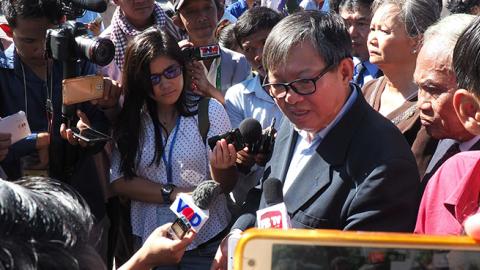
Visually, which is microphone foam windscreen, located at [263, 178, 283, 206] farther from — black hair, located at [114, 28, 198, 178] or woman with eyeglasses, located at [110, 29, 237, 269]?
black hair, located at [114, 28, 198, 178]

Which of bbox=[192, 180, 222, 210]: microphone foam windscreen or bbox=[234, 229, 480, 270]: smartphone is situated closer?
bbox=[234, 229, 480, 270]: smartphone

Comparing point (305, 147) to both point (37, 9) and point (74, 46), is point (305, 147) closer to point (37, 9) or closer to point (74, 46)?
point (74, 46)

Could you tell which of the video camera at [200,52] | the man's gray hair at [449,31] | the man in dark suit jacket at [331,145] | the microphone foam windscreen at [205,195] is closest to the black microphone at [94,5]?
the video camera at [200,52]

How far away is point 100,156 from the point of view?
11.6ft

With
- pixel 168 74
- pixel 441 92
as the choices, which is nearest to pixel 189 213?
pixel 441 92

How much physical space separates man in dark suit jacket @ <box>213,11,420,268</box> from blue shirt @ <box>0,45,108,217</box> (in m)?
1.24

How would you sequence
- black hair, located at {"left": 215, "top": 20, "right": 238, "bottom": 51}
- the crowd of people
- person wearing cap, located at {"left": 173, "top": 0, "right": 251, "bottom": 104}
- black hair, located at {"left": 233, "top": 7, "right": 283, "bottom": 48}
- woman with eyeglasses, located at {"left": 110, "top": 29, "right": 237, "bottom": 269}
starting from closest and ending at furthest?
1. the crowd of people
2. woman with eyeglasses, located at {"left": 110, "top": 29, "right": 237, "bottom": 269}
3. black hair, located at {"left": 233, "top": 7, "right": 283, "bottom": 48}
4. person wearing cap, located at {"left": 173, "top": 0, "right": 251, "bottom": 104}
5. black hair, located at {"left": 215, "top": 20, "right": 238, "bottom": 51}

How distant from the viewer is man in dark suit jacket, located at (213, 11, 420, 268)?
216 cm

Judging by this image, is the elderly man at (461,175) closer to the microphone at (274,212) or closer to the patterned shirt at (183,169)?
the microphone at (274,212)

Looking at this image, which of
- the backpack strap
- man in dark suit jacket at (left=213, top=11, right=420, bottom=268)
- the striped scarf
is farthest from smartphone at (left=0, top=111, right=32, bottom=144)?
man in dark suit jacket at (left=213, top=11, right=420, bottom=268)

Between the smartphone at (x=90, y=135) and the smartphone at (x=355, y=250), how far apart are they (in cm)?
203

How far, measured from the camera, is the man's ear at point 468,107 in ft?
5.33

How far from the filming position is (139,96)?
3.36 metres

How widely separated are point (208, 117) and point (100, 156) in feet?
1.99
